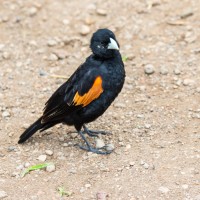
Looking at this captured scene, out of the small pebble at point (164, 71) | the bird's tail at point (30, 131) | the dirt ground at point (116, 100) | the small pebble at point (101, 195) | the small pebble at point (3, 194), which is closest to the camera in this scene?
the small pebble at point (101, 195)

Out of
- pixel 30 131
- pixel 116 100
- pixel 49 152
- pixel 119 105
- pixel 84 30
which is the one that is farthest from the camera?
pixel 84 30

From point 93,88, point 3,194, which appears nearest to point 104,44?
point 93,88

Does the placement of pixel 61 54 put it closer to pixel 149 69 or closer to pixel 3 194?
pixel 149 69

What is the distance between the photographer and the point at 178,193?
17.8 ft

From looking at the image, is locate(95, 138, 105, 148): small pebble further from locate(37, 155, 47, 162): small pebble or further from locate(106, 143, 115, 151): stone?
locate(37, 155, 47, 162): small pebble

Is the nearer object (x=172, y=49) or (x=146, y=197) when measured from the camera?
(x=146, y=197)

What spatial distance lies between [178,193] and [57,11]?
4500 mm

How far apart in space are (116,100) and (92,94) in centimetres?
121

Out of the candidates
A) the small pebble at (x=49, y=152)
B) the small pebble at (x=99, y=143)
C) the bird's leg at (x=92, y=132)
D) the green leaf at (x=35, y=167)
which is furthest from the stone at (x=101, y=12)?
the green leaf at (x=35, y=167)

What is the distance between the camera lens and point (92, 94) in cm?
602

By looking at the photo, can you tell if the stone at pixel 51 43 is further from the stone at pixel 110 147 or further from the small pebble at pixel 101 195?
the small pebble at pixel 101 195

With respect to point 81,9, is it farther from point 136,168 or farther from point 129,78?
point 136,168

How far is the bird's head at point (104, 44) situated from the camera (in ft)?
19.9

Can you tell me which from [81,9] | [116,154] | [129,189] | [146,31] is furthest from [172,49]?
[129,189]
